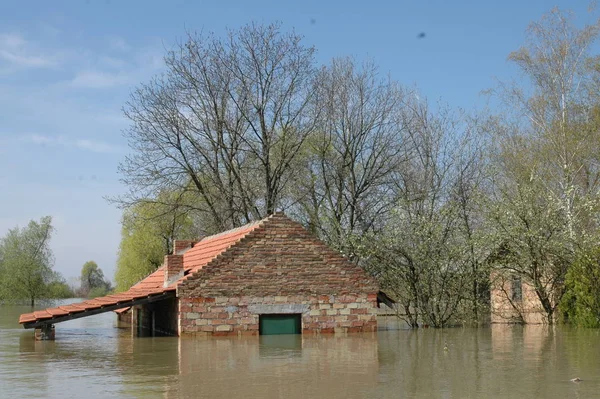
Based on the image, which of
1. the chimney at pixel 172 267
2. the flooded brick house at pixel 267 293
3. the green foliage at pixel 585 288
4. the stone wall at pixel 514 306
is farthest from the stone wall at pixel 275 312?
the green foliage at pixel 585 288

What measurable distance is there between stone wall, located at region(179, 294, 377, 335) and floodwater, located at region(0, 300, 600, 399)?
585 millimetres

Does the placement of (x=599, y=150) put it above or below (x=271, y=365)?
above

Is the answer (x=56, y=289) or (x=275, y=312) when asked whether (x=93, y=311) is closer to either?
(x=275, y=312)

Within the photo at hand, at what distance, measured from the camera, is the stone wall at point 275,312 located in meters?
22.8

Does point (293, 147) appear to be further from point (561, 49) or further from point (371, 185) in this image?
point (561, 49)

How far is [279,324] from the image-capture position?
937 inches

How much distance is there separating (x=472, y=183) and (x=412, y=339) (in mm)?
14199

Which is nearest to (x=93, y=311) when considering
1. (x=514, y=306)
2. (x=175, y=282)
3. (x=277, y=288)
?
(x=175, y=282)

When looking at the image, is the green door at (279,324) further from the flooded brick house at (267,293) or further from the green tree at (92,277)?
the green tree at (92,277)

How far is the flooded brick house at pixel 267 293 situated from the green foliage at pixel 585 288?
8212 mm

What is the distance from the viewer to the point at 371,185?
38.2m

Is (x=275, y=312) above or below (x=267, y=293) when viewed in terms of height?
below

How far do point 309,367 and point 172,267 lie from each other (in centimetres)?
1210

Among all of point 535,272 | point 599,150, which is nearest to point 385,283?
point 535,272
